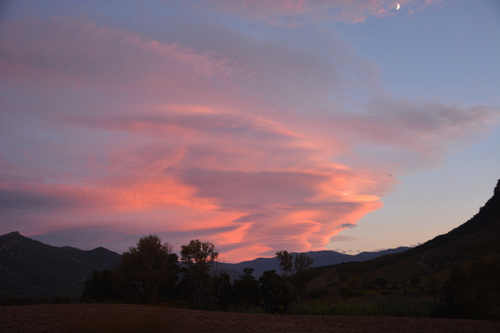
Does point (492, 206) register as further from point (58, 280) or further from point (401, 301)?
point (58, 280)

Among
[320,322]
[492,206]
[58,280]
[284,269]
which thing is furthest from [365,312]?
[58,280]

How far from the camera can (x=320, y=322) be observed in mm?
20984

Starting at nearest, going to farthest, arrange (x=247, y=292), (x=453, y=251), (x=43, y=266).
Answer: (x=247, y=292) < (x=453, y=251) < (x=43, y=266)

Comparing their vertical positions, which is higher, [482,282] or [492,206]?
[492,206]

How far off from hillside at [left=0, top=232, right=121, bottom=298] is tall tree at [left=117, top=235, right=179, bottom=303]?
8723cm

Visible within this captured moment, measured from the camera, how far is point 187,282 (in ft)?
128

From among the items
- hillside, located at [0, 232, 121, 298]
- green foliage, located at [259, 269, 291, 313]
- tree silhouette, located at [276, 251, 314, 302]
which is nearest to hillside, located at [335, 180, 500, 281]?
tree silhouette, located at [276, 251, 314, 302]

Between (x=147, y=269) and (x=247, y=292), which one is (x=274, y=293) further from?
(x=147, y=269)

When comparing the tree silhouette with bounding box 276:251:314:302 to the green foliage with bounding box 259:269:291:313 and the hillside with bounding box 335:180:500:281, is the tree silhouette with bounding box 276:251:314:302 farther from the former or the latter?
the hillside with bounding box 335:180:500:281

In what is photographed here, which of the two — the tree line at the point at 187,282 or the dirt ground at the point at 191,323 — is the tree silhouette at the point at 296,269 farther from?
the dirt ground at the point at 191,323

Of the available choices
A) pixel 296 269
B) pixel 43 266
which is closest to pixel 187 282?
pixel 296 269

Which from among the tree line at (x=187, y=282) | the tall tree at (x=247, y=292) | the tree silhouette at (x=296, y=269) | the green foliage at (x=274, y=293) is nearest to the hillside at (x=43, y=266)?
the tree line at (x=187, y=282)

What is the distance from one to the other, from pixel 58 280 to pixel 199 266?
12130cm

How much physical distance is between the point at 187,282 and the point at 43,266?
13160cm
